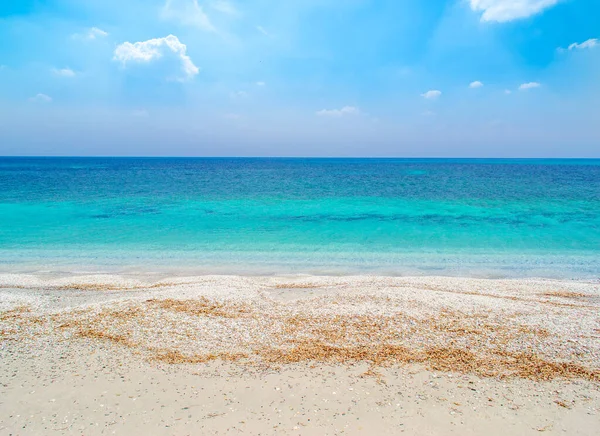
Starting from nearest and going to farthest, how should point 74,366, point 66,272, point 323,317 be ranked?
point 74,366
point 323,317
point 66,272

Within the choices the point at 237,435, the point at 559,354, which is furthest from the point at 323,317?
the point at 559,354

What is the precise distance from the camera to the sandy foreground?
20.8 feet

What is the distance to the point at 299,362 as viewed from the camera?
316 inches

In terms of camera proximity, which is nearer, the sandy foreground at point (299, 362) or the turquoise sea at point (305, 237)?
the sandy foreground at point (299, 362)

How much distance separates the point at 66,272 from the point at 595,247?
26463 mm

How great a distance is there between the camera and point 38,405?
664cm

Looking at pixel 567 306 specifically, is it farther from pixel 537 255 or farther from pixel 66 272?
pixel 66 272

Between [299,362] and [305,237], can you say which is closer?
[299,362]

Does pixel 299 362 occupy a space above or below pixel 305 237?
below

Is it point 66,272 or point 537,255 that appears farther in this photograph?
point 537,255

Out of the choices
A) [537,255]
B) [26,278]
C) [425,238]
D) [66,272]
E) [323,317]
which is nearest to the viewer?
[323,317]

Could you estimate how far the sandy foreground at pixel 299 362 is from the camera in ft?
20.8

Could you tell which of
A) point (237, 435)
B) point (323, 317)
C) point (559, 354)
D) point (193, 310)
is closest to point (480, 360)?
point (559, 354)

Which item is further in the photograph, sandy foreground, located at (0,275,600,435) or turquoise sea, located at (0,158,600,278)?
turquoise sea, located at (0,158,600,278)
